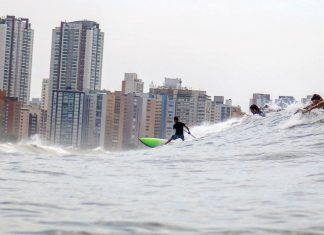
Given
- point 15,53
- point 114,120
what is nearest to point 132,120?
point 114,120

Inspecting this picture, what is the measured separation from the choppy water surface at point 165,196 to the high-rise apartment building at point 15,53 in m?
81.2

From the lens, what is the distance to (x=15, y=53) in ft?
292

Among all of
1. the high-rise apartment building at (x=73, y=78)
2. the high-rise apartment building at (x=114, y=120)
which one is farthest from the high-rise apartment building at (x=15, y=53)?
the high-rise apartment building at (x=114, y=120)

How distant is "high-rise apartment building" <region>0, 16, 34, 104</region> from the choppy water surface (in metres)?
81.2

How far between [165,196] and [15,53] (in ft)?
284

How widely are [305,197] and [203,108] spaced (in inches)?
3403

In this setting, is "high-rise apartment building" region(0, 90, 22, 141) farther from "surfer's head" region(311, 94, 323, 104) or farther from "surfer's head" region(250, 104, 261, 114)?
"surfer's head" region(311, 94, 323, 104)

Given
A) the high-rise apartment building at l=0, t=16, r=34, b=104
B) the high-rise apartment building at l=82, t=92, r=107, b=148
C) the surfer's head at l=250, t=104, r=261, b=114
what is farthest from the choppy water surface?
the high-rise apartment building at l=0, t=16, r=34, b=104

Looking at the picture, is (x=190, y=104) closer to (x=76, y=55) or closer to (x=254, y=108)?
(x=76, y=55)

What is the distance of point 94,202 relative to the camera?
512 centimetres

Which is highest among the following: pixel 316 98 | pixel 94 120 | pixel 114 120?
pixel 316 98

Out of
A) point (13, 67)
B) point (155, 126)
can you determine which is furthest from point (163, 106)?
point (13, 67)

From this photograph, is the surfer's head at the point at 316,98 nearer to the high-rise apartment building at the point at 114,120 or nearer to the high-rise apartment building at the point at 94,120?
the high-rise apartment building at the point at 94,120

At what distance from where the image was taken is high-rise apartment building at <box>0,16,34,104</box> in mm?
87750
